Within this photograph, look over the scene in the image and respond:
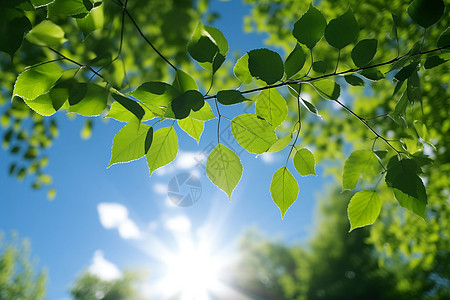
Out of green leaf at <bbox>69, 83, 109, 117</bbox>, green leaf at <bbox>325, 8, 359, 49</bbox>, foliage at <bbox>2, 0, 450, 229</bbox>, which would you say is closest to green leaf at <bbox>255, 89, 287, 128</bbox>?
foliage at <bbox>2, 0, 450, 229</bbox>

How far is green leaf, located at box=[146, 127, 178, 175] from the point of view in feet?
1.32

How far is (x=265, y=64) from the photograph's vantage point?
36cm

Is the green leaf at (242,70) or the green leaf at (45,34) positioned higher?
the green leaf at (242,70)

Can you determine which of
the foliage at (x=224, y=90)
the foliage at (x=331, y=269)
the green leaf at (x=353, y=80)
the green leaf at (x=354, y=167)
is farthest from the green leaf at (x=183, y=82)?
the foliage at (x=331, y=269)

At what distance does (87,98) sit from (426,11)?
48 centimetres

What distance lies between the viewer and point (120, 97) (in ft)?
1.05

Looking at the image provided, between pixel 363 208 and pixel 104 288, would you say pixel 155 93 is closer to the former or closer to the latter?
pixel 363 208

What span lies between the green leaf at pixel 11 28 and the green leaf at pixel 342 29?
1.20ft

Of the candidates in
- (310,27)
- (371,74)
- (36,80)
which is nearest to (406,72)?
(371,74)

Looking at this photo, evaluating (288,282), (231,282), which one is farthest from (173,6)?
(231,282)

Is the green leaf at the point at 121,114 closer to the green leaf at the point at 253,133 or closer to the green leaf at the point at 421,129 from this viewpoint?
the green leaf at the point at 253,133

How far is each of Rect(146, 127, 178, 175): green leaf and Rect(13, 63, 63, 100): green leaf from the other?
143 mm

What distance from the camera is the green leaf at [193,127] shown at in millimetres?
416

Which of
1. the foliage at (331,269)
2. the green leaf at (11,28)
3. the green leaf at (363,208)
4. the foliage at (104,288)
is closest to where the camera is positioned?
the green leaf at (11,28)
